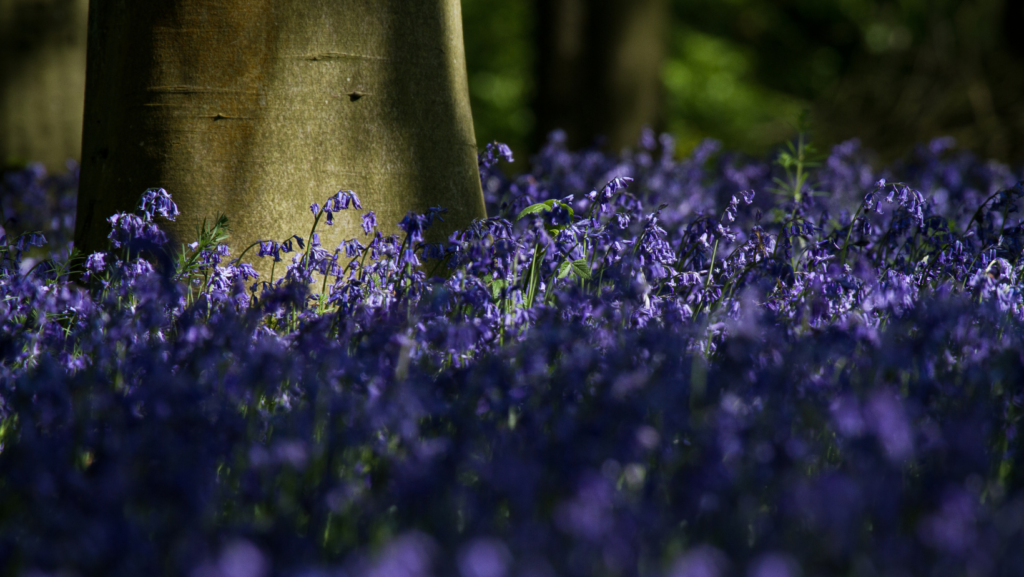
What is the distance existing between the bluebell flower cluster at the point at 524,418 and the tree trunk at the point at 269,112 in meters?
0.31

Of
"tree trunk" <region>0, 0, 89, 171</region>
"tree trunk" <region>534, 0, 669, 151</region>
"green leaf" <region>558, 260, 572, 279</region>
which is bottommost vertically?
"green leaf" <region>558, 260, 572, 279</region>

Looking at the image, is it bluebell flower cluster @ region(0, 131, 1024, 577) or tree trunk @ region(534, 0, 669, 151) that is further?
tree trunk @ region(534, 0, 669, 151)

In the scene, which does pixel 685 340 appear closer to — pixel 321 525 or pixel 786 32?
pixel 321 525

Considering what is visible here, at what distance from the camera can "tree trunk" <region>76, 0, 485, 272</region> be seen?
3531mm

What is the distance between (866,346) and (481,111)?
15.1 metres

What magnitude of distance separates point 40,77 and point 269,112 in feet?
12.2

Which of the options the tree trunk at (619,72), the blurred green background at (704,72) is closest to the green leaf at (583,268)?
the blurred green background at (704,72)

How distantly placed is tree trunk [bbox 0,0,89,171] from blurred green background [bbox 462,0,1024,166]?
5689 millimetres

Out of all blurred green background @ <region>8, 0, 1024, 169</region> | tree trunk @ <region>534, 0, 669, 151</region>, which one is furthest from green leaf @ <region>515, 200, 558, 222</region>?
tree trunk @ <region>534, 0, 669, 151</region>

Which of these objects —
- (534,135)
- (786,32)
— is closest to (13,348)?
(534,135)

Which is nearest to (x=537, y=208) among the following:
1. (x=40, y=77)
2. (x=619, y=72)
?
(x=40, y=77)

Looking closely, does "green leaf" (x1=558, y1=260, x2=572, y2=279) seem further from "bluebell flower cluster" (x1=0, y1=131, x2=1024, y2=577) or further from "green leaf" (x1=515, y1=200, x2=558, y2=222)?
"green leaf" (x1=515, y1=200, x2=558, y2=222)

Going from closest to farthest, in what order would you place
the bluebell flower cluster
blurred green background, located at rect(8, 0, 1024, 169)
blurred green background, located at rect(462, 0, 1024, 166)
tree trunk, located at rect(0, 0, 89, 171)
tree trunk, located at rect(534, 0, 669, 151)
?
the bluebell flower cluster
tree trunk, located at rect(0, 0, 89, 171)
blurred green background, located at rect(8, 0, 1024, 169)
tree trunk, located at rect(534, 0, 669, 151)
blurred green background, located at rect(462, 0, 1024, 166)

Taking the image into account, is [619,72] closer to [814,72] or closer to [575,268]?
[575,268]
